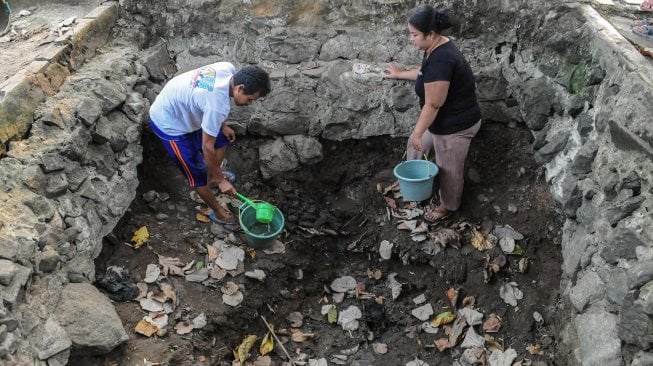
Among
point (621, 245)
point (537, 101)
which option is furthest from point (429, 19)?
point (621, 245)

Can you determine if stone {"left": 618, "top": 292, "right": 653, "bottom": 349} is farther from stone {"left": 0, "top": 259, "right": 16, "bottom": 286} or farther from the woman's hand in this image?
stone {"left": 0, "top": 259, "right": 16, "bottom": 286}

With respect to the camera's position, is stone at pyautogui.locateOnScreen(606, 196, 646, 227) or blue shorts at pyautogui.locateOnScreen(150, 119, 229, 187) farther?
blue shorts at pyautogui.locateOnScreen(150, 119, 229, 187)

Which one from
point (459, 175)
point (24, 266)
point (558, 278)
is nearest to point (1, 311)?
point (24, 266)

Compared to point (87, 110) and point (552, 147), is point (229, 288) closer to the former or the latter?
point (87, 110)

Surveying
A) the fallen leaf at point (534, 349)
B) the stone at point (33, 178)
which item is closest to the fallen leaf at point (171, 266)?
the stone at point (33, 178)

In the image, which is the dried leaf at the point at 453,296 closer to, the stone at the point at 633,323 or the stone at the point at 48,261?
the stone at the point at 633,323

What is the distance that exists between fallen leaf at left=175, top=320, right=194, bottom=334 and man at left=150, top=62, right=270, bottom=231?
109 centimetres

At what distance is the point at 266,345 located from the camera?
14.7 feet

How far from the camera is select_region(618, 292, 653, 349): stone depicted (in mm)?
3172

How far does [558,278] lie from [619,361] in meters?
1.12

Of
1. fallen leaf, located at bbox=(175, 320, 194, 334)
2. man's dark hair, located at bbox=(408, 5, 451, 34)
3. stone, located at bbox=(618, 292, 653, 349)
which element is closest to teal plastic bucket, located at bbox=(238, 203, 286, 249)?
fallen leaf, located at bbox=(175, 320, 194, 334)

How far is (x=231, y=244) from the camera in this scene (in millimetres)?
4887

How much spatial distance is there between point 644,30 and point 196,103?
141 inches

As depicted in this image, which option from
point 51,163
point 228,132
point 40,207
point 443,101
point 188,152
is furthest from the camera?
point 228,132
